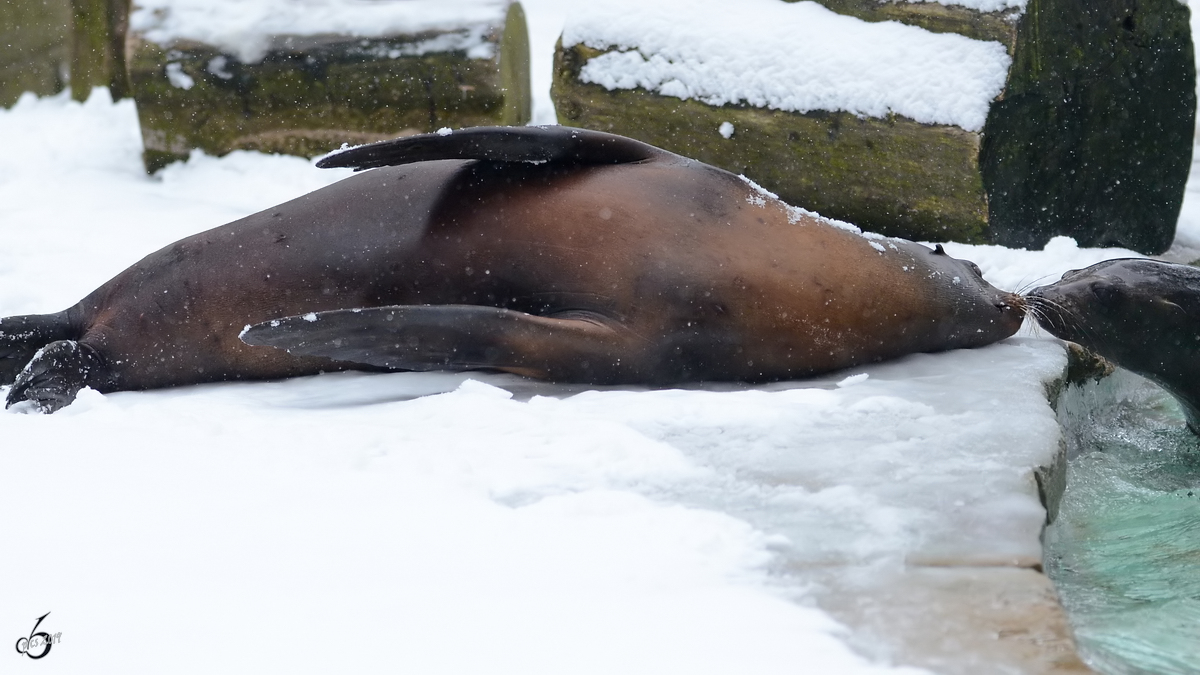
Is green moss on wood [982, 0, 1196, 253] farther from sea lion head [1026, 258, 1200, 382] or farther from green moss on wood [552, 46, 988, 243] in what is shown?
sea lion head [1026, 258, 1200, 382]

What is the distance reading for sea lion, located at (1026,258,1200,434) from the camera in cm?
350

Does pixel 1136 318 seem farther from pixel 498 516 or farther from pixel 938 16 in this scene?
pixel 498 516

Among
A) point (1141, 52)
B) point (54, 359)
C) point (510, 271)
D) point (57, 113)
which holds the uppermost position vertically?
point (1141, 52)

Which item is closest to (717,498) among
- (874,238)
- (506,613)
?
(506,613)

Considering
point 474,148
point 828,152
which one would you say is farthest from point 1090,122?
point 474,148

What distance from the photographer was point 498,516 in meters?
1.97

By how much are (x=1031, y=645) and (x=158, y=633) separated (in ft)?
3.79

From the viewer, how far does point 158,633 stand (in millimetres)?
1561

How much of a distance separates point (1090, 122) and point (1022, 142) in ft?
1.12

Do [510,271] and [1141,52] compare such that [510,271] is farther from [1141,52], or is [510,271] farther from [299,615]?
[1141,52]

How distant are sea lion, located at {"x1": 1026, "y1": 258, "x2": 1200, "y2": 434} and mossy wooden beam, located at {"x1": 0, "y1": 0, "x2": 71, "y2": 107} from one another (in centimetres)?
608

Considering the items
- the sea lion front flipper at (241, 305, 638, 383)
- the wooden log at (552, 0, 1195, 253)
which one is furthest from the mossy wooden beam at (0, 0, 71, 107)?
the sea lion front flipper at (241, 305, 638, 383)

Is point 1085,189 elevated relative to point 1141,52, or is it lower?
lower

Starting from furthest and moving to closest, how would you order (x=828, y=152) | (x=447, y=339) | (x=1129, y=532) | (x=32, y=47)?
(x=32, y=47), (x=828, y=152), (x=447, y=339), (x=1129, y=532)
